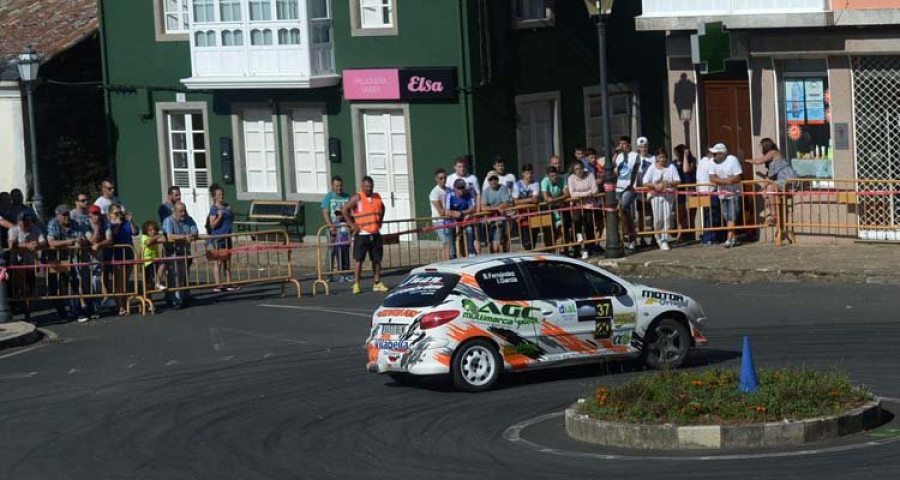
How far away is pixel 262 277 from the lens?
28.8m

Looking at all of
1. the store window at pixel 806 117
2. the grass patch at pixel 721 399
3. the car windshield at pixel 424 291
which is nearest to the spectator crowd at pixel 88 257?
the car windshield at pixel 424 291

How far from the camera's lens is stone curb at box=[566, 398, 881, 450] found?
1322cm

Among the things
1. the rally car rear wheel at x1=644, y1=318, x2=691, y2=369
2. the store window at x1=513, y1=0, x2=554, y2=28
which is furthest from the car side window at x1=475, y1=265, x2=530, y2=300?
the store window at x1=513, y1=0, x2=554, y2=28

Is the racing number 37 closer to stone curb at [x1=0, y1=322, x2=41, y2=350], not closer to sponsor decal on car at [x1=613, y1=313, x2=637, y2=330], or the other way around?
sponsor decal on car at [x1=613, y1=313, x2=637, y2=330]

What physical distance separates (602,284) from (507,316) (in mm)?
1248

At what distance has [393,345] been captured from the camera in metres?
17.0

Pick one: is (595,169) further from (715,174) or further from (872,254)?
(872,254)

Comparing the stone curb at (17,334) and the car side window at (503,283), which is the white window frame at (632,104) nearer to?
the stone curb at (17,334)

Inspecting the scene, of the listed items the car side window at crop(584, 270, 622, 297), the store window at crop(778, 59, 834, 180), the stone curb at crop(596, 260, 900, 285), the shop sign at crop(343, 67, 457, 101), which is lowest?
the stone curb at crop(596, 260, 900, 285)

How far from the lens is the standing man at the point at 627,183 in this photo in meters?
27.5

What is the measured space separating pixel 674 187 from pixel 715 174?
695mm

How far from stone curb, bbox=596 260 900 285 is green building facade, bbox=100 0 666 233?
6787 millimetres

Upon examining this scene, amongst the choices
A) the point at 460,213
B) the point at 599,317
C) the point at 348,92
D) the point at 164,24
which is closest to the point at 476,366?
the point at 599,317

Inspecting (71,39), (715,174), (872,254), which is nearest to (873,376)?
(872,254)
